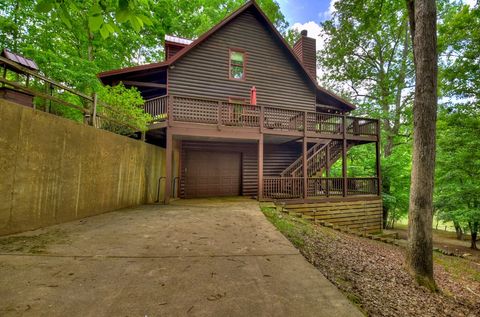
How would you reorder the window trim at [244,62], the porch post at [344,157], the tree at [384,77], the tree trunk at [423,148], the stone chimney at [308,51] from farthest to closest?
the tree at [384,77], the stone chimney at [308,51], the window trim at [244,62], the porch post at [344,157], the tree trunk at [423,148]

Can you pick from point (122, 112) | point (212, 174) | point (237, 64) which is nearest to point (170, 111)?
point (122, 112)

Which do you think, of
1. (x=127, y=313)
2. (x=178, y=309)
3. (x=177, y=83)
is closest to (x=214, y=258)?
(x=178, y=309)

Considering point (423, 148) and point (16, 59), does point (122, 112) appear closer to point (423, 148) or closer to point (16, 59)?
point (16, 59)

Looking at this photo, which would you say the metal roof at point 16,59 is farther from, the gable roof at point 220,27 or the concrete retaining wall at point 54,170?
the gable roof at point 220,27

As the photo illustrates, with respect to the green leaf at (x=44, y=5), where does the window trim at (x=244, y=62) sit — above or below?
above

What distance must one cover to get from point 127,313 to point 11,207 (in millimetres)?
3505

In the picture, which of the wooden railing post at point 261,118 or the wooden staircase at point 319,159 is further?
the wooden staircase at point 319,159

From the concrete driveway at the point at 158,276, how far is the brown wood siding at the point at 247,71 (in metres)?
8.18

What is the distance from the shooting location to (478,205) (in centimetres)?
1117

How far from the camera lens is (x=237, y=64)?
38.0 ft

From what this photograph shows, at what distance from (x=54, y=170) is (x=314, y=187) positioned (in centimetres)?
894

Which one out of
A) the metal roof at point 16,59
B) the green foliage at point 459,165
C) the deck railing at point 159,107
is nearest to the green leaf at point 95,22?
the metal roof at point 16,59

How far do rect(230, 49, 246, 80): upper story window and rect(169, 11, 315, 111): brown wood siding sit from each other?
0.23 m

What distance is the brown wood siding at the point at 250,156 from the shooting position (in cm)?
1062
